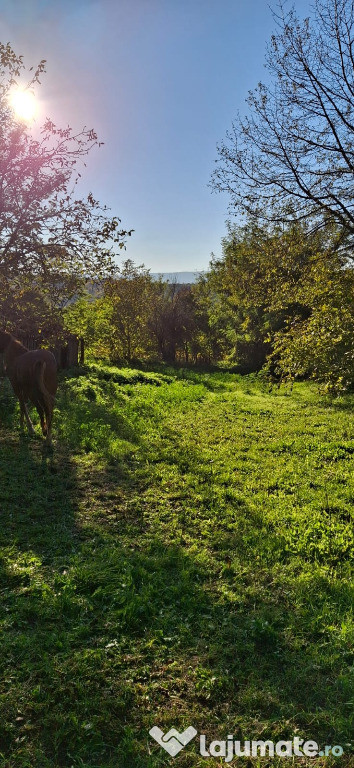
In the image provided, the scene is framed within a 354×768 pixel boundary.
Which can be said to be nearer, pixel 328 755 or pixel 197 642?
pixel 328 755

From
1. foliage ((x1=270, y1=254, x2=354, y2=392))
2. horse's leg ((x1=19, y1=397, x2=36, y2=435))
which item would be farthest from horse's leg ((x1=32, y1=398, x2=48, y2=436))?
foliage ((x1=270, y1=254, x2=354, y2=392))

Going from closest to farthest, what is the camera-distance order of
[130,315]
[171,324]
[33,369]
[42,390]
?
[42,390] → [33,369] → [130,315] → [171,324]

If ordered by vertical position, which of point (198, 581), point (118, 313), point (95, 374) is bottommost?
point (198, 581)

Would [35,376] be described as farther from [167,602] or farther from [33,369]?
[167,602]

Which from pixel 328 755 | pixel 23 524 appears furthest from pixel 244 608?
A: pixel 23 524

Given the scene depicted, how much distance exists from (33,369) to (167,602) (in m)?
5.84

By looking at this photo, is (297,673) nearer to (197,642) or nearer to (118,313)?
(197,642)

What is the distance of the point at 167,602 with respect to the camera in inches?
151

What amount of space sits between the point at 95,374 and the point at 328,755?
56.3 feet

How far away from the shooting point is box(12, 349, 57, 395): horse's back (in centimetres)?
834

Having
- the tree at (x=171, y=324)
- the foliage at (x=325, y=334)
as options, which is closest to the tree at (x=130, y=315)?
the tree at (x=171, y=324)

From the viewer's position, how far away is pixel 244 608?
3.80 m

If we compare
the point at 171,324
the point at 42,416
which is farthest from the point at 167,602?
the point at 171,324

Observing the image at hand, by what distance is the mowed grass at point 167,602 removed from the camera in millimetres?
2580
